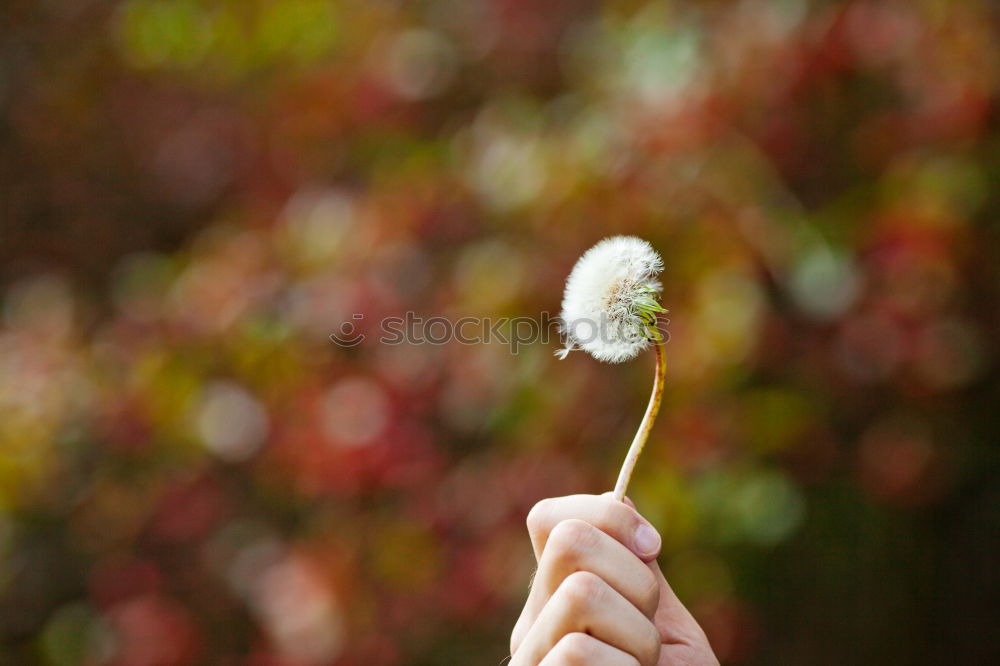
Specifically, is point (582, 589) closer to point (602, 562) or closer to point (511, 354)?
point (602, 562)

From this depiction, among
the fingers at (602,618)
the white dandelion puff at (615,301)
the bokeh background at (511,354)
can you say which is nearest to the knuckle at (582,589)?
the fingers at (602,618)

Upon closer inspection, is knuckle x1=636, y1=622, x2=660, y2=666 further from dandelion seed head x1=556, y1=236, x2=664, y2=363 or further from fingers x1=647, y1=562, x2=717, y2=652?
dandelion seed head x1=556, y1=236, x2=664, y2=363

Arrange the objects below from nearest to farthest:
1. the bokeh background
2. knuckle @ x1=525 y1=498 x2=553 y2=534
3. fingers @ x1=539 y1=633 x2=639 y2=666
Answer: fingers @ x1=539 y1=633 x2=639 y2=666 < knuckle @ x1=525 y1=498 x2=553 y2=534 < the bokeh background

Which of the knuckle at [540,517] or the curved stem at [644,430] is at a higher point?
the curved stem at [644,430]

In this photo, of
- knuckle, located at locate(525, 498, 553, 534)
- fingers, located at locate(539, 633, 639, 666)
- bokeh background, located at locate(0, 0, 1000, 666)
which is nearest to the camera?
fingers, located at locate(539, 633, 639, 666)

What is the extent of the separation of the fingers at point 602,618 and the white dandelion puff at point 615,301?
0.80 feet

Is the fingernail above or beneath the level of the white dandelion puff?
beneath

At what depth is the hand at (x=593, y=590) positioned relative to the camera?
1094mm

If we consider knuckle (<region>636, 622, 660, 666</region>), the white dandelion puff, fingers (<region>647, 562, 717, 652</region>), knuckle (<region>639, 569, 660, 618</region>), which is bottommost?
fingers (<region>647, 562, 717, 652</region>)

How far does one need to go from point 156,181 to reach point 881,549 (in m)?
3.68

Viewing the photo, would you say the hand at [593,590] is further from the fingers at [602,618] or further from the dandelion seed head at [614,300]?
the dandelion seed head at [614,300]

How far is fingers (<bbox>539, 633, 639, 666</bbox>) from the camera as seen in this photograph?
3.53 ft

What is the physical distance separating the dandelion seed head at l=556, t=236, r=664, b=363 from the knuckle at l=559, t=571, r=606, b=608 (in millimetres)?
318

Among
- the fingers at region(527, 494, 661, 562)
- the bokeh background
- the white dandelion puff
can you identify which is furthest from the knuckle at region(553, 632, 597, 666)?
the bokeh background
